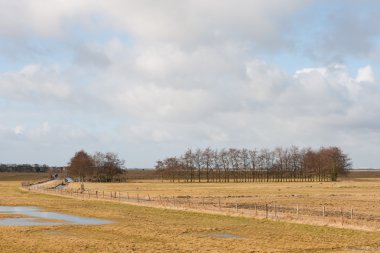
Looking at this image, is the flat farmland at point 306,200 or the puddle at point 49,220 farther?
the flat farmland at point 306,200

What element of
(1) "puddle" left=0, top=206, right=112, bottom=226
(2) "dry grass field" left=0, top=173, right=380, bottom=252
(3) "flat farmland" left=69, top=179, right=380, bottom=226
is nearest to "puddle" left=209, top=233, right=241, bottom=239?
(2) "dry grass field" left=0, top=173, right=380, bottom=252

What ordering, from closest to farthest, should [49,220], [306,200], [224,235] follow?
[224,235] → [49,220] → [306,200]

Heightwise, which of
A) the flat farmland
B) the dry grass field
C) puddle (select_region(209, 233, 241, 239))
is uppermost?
the flat farmland

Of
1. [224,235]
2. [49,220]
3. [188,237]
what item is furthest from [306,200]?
[188,237]

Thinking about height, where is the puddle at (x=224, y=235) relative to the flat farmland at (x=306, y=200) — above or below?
below

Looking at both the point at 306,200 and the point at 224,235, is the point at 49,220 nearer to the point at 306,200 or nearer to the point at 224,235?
the point at 224,235

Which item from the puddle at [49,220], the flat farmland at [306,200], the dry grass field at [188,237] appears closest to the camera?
the dry grass field at [188,237]

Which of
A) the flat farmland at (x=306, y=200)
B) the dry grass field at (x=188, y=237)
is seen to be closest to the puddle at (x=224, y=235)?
the dry grass field at (x=188, y=237)

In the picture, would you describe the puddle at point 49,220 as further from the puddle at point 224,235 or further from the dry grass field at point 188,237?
the puddle at point 224,235

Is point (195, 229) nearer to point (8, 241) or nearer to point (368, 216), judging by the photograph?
point (8, 241)

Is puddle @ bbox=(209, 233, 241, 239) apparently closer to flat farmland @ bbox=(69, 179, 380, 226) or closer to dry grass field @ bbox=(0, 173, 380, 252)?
dry grass field @ bbox=(0, 173, 380, 252)

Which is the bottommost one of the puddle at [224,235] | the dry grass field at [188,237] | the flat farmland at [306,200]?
the puddle at [224,235]

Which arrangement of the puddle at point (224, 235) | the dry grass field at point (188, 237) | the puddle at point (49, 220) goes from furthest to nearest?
the puddle at point (49, 220) → the puddle at point (224, 235) → the dry grass field at point (188, 237)

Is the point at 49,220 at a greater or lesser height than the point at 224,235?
greater
